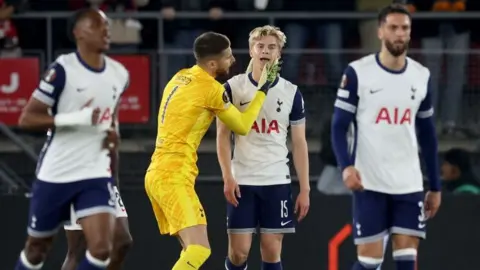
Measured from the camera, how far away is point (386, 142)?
33.0 feet

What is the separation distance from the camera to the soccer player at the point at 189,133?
10.4 meters

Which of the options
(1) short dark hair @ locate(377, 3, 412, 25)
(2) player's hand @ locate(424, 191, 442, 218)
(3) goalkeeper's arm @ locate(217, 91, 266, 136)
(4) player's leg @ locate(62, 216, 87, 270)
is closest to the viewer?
(1) short dark hair @ locate(377, 3, 412, 25)

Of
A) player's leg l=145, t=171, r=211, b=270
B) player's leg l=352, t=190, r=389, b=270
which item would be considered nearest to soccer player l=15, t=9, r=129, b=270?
player's leg l=145, t=171, r=211, b=270

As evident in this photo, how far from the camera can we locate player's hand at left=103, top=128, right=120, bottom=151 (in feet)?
31.6

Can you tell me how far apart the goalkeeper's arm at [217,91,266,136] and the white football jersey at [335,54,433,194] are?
74cm

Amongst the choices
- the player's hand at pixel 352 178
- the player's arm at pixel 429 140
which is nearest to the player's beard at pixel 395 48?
the player's arm at pixel 429 140

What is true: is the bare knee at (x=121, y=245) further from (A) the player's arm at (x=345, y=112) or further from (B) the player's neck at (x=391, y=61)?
(B) the player's neck at (x=391, y=61)

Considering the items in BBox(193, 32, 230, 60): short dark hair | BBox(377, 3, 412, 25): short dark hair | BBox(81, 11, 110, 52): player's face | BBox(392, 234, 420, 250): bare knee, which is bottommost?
BBox(392, 234, 420, 250): bare knee

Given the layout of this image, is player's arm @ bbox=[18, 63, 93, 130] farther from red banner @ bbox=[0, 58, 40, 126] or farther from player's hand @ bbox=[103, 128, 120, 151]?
red banner @ bbox=[0, 58, 40, 126]

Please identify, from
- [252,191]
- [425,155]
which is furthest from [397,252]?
[252,191]

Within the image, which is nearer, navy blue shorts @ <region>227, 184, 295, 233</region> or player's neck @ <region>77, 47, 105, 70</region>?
player's neck @ <region>77, 47, 105, 70</region>

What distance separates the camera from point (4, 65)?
14172 millimetres

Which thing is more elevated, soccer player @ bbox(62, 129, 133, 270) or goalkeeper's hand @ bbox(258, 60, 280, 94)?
goalkeeper's hand @ bbox(258, 60, 280, 94)

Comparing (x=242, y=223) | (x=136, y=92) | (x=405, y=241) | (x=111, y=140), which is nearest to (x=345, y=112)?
(x=405, y=241)
